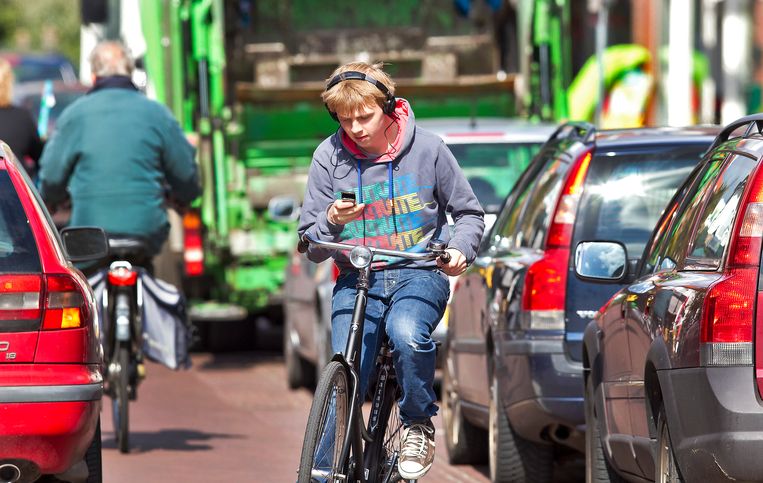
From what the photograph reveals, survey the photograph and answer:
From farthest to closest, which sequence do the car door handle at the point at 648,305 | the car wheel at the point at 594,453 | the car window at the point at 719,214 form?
1. the car wheel at the point at 594,453
2. the car door handle at the point at 648,305
3. the car window at the point at 719,214

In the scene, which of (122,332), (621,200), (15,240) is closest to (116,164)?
(122,332)

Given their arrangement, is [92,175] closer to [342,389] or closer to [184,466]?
[184,466]

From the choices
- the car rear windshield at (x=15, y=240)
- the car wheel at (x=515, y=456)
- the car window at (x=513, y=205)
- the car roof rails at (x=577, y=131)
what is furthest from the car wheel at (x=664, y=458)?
the car window at (x=513, y=205)

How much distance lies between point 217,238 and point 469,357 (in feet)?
19.0

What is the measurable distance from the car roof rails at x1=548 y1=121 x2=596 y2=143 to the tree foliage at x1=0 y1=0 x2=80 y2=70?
5590cm

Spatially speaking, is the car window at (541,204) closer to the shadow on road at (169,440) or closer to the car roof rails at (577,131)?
the car roof rails at (577,131)

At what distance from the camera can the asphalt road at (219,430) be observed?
910 centimetres

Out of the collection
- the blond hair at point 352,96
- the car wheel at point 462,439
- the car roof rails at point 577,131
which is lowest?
the car wheel at point 462,439

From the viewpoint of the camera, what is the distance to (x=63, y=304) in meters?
6.49

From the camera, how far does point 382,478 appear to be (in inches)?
253

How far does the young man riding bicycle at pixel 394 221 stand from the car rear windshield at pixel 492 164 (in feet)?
16.5

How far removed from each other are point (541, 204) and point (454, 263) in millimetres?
2325

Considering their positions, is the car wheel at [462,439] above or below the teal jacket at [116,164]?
below

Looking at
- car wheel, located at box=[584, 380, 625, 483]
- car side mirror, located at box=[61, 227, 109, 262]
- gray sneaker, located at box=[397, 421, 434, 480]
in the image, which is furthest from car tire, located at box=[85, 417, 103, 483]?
car wheel, located at box=[584, 380, 625, 483]
